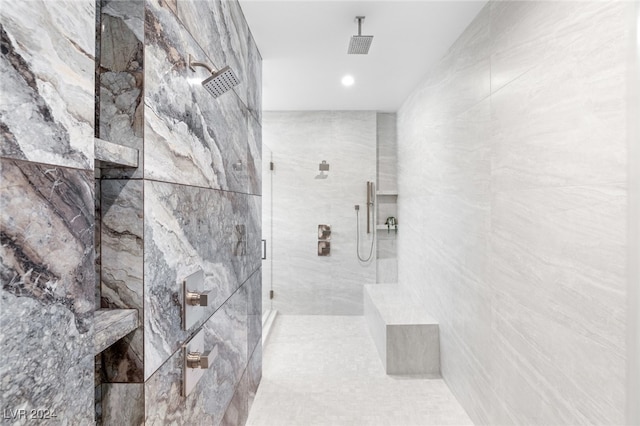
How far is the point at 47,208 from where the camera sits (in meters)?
0.56

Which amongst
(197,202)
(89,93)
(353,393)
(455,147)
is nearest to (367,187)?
(455,147)

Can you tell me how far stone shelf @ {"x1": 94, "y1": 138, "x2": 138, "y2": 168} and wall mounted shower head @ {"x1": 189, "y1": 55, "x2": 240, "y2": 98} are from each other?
453mm

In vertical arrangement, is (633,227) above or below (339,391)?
above

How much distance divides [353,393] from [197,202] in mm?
1881

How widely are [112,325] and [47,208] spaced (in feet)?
1.27

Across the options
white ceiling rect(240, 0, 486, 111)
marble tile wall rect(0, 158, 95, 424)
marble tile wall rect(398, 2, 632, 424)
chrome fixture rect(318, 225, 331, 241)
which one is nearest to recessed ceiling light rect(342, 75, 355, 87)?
white ceiling rect(240, 0, 486, 111)

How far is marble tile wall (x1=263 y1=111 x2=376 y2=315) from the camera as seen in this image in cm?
421

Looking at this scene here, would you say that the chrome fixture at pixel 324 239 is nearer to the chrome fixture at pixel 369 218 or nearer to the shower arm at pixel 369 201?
the chrome fixture at pixel 369 218

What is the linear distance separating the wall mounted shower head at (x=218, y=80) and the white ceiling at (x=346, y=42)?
0.85m

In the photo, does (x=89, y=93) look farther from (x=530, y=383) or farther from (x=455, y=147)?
(x=455, y=147)

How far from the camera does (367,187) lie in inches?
165

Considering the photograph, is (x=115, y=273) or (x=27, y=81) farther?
(x=115, y=273)

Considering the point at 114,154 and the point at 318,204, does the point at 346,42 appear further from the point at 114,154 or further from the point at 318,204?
the point at 318,204

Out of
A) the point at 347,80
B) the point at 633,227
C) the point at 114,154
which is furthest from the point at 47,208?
the point at 347,80
